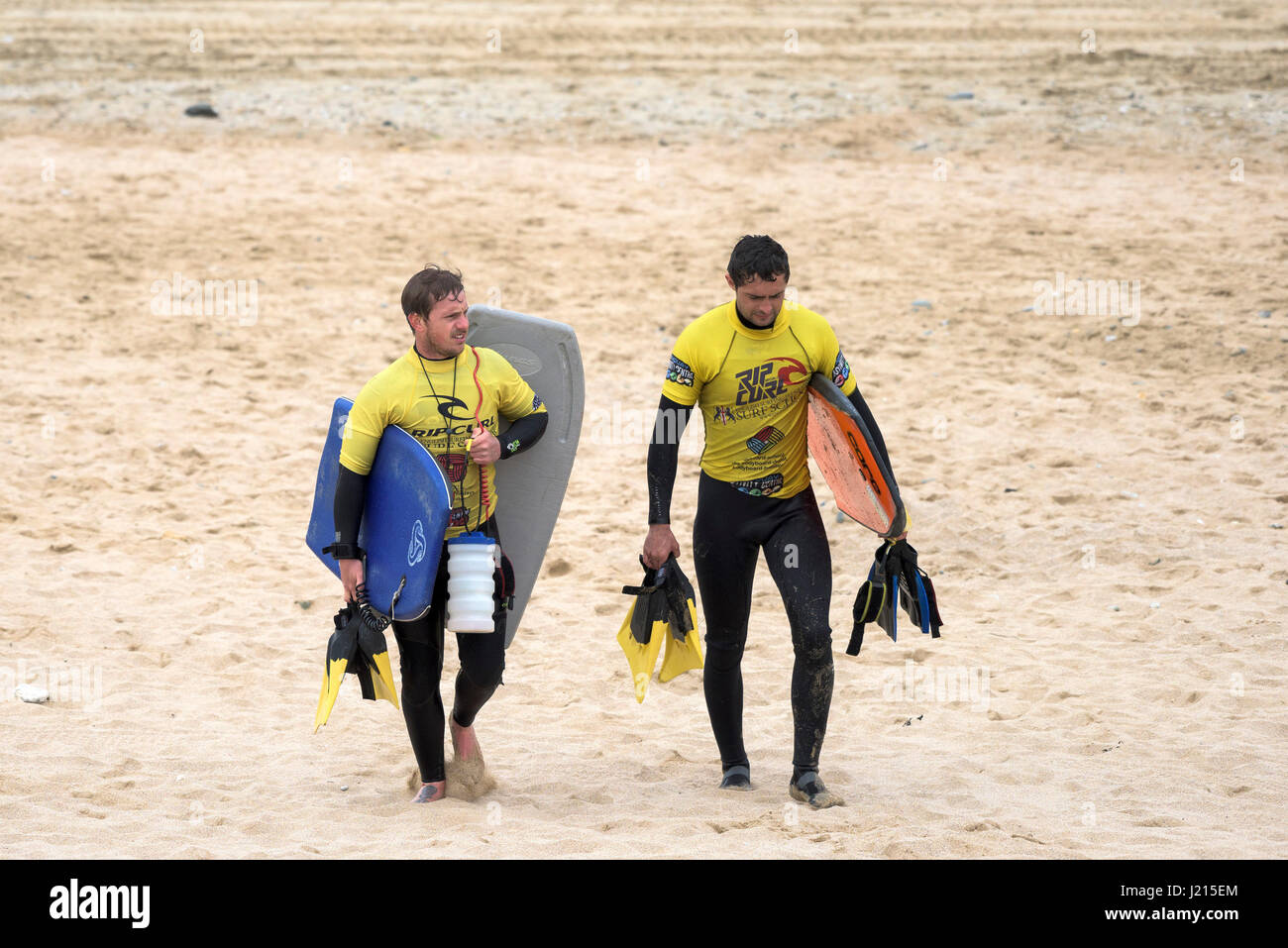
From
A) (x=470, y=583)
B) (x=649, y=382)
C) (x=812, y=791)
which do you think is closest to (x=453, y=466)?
(x=470, y=583)

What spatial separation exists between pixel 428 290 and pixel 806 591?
162cm

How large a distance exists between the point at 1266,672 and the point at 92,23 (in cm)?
1648

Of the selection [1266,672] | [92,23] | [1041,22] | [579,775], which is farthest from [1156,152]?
[92,23]

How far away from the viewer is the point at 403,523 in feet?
15.1

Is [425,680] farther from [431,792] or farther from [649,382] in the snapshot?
[649,382]

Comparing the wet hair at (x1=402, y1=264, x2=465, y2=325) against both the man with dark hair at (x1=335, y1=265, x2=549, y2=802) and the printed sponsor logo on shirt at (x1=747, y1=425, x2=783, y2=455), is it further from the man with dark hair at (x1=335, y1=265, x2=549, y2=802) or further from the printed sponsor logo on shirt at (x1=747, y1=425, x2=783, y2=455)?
the printed sponsor logo on shirt at (x1=747, y1=425, x2=783, y2=455)

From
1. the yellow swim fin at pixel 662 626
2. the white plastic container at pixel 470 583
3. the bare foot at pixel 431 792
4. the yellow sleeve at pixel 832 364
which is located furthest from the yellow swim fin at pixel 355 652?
the yellow sleeve at pixel 832 364

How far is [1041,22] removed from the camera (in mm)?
17844

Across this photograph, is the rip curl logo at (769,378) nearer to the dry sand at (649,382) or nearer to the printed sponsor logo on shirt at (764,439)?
the printed sponsor logo on shirt at (764,439)

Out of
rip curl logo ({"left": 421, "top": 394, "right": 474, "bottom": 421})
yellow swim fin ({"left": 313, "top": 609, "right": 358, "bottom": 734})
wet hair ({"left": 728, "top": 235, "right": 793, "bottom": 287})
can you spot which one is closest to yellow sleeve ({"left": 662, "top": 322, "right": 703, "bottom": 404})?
wet hair ({"left": 728, "top": 235, "right": 793, "bottom": 287})

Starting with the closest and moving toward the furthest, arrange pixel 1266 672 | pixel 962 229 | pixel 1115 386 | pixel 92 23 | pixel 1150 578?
1. pixel 1266 672
2. pixel 1150 578
3. pixel 1115 386
4. pixel 962 229
5. pixel 92 23

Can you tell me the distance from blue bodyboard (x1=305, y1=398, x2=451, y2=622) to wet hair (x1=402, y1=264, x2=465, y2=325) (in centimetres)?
40

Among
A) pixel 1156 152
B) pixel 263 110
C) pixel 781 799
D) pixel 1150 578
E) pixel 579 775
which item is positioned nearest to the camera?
pixel 781 799

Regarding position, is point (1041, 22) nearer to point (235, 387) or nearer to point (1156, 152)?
point (1156, 152)
